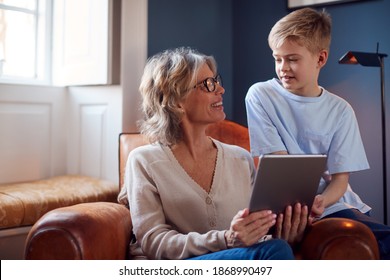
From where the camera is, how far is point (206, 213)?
141cm

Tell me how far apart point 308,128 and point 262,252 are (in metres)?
0.53

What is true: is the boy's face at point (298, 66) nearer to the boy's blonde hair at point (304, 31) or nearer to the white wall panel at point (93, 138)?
the boy's blonde hair at point (304, 31)

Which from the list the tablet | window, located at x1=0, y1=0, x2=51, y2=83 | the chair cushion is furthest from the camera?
window, located at x1=0, y1=0, x2=51, y2=83

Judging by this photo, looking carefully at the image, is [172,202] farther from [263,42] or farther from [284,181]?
[263,42]

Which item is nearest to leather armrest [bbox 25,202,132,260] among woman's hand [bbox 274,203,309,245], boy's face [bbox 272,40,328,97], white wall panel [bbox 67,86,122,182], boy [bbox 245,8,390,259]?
woman's hand [bbox 274,203,309,245]

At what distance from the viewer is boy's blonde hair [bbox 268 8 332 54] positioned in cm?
152

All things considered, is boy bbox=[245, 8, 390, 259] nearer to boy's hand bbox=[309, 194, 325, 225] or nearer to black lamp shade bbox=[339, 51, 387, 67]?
boy's hand bbox=[309, 194, 325, 225]

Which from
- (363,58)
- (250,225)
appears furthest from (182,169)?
(363,58)

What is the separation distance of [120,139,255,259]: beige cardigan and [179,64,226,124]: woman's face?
127mm

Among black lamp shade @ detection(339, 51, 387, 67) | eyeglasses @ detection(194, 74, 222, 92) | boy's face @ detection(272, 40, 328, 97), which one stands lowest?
eyeglasses @ detection(194, 74, 222, 92)

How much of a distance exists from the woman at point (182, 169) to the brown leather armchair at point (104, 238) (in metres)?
0.07

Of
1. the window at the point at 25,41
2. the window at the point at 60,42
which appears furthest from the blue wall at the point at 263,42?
the window at the point at 25,41

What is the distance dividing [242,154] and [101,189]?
81 cm
